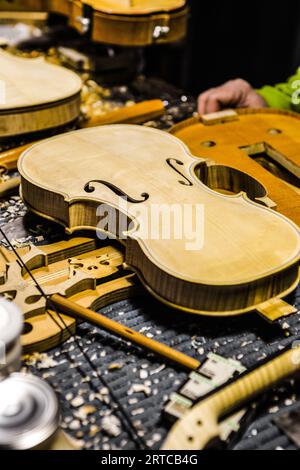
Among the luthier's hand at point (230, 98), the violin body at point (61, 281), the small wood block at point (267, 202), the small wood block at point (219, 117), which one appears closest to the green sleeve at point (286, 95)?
the luthier's hand at point (230, 98)

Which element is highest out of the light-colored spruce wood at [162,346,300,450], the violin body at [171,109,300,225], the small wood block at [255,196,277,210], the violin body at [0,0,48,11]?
the violin body at [0,0,48,11]

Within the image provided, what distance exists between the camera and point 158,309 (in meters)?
1.39

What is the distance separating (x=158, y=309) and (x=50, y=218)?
0.40 m

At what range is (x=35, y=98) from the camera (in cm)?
197

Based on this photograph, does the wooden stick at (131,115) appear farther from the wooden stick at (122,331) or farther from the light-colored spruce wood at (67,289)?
the wooden stick at (122,331)

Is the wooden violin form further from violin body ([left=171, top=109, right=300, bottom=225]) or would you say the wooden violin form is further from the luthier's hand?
violin body ([left=171, top=109, right=300, bottom=225])

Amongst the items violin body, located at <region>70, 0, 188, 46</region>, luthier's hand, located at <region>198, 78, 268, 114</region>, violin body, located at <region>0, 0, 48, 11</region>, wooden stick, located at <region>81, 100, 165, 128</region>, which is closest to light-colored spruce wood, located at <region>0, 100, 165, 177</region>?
wooden stick, located at <region>81, 100, 165, 128</region>

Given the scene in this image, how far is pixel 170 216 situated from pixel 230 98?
3.07 feet

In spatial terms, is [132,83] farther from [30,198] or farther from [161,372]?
[161,372]

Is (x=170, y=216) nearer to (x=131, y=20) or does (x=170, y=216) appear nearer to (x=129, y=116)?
(x=129, y=116)

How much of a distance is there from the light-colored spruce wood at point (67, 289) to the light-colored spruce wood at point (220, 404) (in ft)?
0.47

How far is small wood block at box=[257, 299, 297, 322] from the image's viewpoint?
126 cm

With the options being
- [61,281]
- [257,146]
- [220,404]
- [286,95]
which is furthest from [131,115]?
[220,404]

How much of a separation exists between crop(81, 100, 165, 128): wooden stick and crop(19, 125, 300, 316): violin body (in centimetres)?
25
